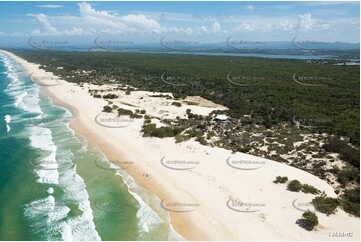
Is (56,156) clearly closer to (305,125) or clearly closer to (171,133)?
(171,133)

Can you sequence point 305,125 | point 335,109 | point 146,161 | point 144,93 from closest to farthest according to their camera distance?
point 146,161
point 305,125
point 335,109
point 144,93

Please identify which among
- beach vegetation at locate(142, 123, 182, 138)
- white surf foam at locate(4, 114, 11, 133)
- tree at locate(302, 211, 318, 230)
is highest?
beach vegetation at locate(142, 123, 182, 138)

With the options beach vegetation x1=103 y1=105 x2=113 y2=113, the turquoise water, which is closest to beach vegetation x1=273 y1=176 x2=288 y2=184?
the turquoise water

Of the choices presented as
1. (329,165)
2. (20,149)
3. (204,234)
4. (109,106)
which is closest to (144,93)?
(109,106)

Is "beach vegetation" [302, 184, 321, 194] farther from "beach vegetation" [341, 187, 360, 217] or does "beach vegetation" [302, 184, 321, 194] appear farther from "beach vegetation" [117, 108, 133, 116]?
"beach vegetation" [117, 108, 133, 116]

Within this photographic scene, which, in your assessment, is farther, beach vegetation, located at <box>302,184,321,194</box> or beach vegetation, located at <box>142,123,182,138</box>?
beach vegetation, located at <box>142,123,182,138</box>

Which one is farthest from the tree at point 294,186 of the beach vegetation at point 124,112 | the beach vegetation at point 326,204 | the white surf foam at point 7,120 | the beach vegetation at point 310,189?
the white surf foam at point 7,120
